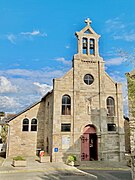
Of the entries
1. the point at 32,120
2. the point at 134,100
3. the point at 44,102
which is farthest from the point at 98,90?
the point at 134,100

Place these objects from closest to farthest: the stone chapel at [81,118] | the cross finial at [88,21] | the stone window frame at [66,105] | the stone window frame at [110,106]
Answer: the stone chapel at [81,118]
the stone window frame at [66,105]
the stone window frame at [110,106]
the cross finial at [88,21]

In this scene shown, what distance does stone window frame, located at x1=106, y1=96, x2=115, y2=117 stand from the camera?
75.2 ft

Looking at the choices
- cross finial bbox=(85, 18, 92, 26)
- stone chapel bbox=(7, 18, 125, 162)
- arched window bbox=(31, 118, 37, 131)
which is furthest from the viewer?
arched window bbox=(31, 118, 37, 131)

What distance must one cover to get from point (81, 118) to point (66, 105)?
2328mm

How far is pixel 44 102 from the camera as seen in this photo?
2706 cm

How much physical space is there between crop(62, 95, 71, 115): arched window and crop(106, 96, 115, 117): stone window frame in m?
4.84

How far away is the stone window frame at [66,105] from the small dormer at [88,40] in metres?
6.27

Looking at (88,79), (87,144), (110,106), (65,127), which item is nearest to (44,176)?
(65,127)

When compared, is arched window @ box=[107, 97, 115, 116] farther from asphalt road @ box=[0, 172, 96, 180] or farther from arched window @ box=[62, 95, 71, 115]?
asphalt road @ box=[0, 172, 96, 180]

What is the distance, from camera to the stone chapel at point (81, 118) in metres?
21.2

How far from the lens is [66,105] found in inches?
874

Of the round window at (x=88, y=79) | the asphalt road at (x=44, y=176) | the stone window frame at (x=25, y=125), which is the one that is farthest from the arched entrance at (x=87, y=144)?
the stone window frame at (x=25, y=125)

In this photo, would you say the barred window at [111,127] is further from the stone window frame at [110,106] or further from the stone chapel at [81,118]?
the stone window frame at [110,106]

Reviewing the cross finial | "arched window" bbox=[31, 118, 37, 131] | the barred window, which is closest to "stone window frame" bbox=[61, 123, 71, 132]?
the barred window
